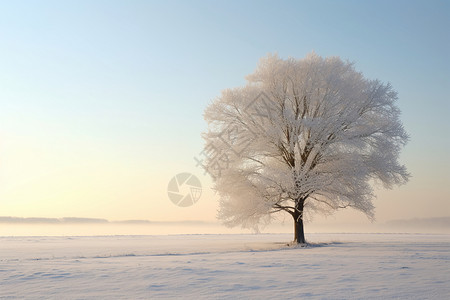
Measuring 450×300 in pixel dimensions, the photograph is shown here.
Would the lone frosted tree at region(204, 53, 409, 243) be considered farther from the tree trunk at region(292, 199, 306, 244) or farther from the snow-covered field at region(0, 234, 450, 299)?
the snow-covered field at region(0, 234, 450, 299)

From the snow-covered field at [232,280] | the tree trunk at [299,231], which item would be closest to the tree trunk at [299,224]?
the tree trunk at [299,231]

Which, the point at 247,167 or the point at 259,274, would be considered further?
the point at 247,167

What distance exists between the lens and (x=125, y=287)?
35.6 ft

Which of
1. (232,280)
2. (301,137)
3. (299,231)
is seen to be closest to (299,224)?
(299,231)

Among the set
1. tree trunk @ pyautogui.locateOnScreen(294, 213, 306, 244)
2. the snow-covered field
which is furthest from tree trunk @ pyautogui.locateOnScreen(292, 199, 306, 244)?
the snow-covered field

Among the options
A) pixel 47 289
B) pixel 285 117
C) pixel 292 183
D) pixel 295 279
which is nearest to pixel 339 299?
pixel 295 279

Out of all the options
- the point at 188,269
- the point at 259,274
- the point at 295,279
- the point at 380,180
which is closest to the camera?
the point at 295,279

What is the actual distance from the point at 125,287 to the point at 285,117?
18769 mm

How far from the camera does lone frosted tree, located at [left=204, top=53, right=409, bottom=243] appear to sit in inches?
1062

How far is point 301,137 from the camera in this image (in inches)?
1132

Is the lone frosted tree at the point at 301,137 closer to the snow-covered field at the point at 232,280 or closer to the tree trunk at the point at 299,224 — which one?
the tree trunk at the point at 299,224

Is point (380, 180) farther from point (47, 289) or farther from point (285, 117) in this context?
point (47, 289)

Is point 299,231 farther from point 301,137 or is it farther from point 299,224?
point 301,137

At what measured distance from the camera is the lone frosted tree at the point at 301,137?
88.5ft
